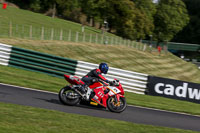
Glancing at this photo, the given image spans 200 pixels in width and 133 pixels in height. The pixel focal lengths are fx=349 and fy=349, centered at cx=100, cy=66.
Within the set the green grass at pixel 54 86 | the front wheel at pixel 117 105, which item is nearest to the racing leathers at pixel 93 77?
the front wheel at pixel 117 105

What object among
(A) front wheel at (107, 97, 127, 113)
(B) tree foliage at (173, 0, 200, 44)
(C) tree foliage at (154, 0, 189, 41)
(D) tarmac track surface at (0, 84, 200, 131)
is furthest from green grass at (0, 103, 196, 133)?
(B) tree foliage at (173, 0, 200, 44)

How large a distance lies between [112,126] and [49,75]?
9.32 meters

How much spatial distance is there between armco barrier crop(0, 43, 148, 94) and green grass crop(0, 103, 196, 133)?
7897 mm

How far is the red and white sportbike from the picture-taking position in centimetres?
1141

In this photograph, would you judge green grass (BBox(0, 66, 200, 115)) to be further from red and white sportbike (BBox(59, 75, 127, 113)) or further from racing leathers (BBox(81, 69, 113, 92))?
racing leathers (BBox(81, 69, 113, 92))

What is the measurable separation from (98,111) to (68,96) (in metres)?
1.12

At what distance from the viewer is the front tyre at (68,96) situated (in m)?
11.4

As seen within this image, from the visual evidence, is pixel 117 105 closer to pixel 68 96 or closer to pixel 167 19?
pixel 68 96

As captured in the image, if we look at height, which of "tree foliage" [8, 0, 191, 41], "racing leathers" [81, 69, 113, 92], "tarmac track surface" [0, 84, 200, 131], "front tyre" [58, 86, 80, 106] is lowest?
"tarmac track surface" [0, 84, 200, 131]

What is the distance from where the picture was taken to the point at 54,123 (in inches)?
342

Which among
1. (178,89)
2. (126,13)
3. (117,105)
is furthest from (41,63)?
(126,13)

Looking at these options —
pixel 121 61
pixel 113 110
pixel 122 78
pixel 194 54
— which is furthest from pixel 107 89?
pixel 194 54

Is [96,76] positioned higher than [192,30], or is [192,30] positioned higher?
[192,30]

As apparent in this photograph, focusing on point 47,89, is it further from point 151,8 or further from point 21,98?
point 151,8
